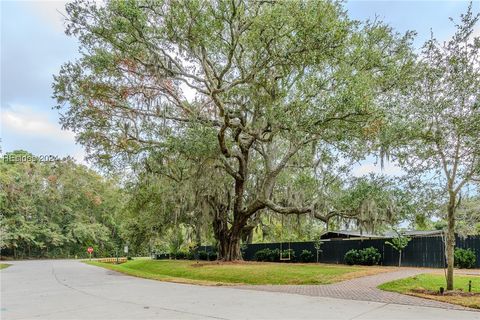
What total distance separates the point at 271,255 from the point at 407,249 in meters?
8.02

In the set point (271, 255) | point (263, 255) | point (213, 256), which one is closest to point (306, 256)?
point (271, 255)

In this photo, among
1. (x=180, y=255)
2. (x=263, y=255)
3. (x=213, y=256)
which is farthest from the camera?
(x=180, y=255)

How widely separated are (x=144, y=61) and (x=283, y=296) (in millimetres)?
9748

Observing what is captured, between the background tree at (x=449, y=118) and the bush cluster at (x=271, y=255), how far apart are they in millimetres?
13228

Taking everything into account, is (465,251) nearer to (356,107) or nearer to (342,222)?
(342,222)

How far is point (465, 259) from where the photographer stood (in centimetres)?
1609

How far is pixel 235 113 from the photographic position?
50.0 ft

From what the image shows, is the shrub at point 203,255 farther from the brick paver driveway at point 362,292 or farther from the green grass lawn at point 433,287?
the green grass lawn at point 433,287

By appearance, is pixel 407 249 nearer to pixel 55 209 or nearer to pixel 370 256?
pixel 370 256

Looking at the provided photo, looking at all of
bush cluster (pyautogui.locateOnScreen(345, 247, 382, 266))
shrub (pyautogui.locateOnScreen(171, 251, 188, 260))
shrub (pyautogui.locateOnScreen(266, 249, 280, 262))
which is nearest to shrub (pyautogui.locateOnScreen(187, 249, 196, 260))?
shrub (pyautogui.locateOnScreen(171, 251, 188, 260))

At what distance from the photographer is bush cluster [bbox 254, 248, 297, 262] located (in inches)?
877

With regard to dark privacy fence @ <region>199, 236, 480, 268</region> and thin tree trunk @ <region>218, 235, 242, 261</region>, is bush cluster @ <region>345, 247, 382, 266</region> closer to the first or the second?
dark privacy fence @ <region>199, 236, 480, 268</region>

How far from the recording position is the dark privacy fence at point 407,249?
16734 mm

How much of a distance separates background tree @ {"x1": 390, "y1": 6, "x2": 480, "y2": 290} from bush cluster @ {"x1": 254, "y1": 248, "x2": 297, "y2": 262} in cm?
1323
